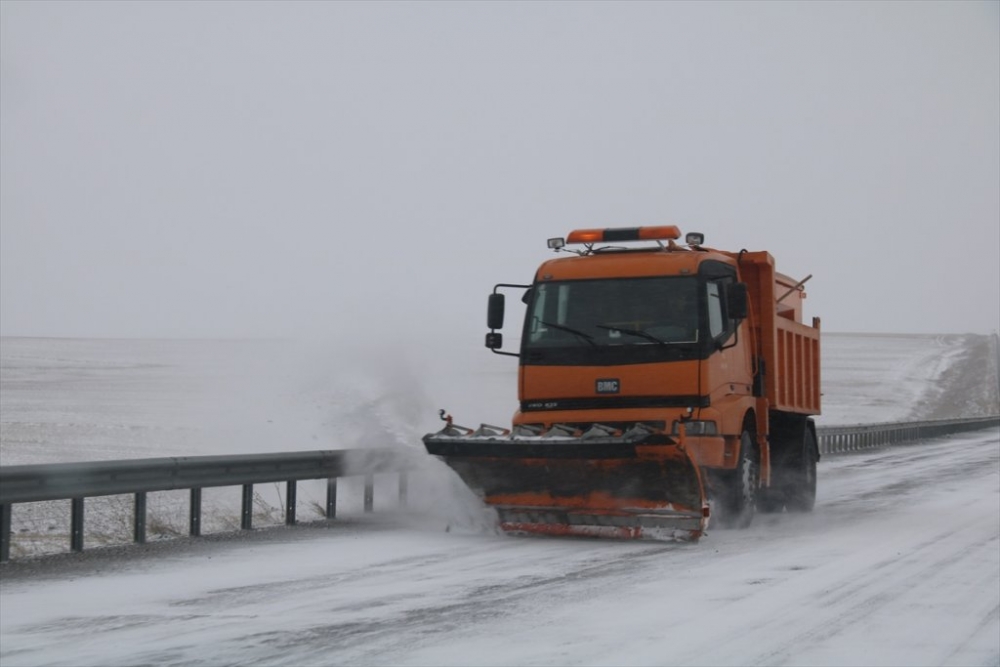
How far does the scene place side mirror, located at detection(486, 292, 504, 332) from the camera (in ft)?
39.5

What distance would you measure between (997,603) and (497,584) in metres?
3.05

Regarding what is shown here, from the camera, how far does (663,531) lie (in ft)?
36.7

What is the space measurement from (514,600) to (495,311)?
4530mm

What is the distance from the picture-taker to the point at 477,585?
Result: 855 centimetres

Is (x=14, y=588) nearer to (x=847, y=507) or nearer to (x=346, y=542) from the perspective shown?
(x=346, y=542)

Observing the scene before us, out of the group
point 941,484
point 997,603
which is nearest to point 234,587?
point 997,603

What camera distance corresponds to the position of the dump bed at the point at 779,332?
13094mm

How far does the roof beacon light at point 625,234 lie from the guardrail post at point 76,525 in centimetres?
485

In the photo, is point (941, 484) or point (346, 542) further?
point (941, 484)

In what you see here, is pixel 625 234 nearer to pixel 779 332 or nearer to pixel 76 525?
Result: pixel 779 332

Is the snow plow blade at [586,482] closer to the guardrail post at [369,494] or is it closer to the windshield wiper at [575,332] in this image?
the windshield wiper at [575,332]

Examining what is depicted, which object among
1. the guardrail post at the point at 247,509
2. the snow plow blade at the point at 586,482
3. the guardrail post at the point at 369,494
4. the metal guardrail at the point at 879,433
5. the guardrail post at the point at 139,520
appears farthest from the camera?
the metal guardrail at the point at 879,433

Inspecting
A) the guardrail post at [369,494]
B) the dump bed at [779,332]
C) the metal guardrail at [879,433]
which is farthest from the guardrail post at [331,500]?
the metal guardrail at [879,433]

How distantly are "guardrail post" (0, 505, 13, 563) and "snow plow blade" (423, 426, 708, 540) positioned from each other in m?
3.43
